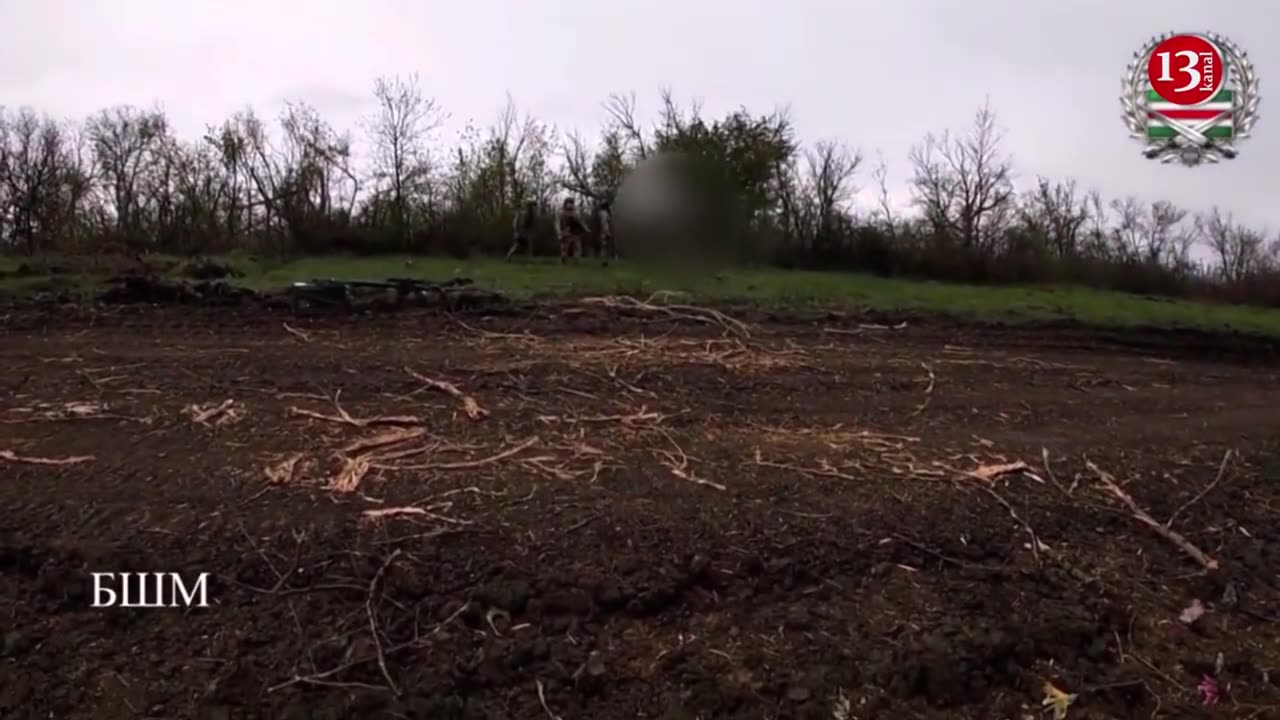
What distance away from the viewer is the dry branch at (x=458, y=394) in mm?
5477

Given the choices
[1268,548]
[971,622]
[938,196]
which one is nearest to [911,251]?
[938,196]

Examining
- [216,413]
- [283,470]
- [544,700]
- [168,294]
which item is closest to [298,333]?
[168,294]

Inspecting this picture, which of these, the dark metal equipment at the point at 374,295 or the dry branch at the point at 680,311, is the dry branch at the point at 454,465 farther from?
the dark metal equipment at the point at 374,295

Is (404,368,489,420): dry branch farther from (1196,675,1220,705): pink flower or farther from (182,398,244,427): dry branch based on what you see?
(1196,675,1220,705): pink flower

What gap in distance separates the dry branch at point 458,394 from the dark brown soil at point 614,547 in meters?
0.05

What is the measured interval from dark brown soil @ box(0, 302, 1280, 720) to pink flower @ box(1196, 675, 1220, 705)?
33 millimetres

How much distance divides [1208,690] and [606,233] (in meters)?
13.3

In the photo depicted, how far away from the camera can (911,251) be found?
21781mm

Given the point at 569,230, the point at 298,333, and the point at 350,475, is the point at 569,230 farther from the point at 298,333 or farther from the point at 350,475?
the point at 350,475

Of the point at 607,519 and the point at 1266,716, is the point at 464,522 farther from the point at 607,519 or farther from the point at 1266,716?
the point at 1266,716

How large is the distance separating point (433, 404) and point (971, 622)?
11.8ft

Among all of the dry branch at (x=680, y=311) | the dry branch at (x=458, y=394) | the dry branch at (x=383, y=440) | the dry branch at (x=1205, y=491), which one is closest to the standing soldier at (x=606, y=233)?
the dry branch at (x=680, y=311)

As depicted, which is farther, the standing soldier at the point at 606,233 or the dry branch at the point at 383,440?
the standing soldier at the point at 606,233

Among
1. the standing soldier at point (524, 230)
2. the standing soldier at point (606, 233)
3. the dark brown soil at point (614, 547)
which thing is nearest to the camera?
the dark brown soil at point (614, 547)
